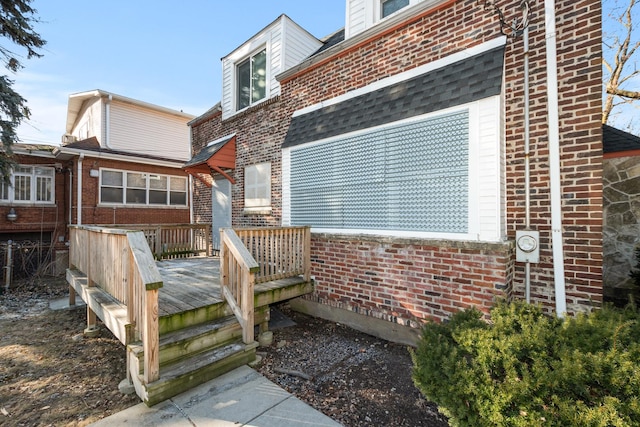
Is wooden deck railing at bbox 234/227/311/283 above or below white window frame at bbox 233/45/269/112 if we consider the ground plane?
below

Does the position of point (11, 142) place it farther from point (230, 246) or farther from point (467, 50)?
point (467, 50)

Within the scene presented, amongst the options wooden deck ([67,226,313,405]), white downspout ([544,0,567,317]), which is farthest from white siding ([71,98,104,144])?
white downspout ([544,0,567,317])

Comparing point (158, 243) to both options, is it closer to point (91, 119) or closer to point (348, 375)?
point (348, 375)

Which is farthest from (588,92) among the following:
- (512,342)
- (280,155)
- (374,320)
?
(280,155)

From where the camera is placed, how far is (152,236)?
748cm

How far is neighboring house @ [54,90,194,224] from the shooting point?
10.6 metres

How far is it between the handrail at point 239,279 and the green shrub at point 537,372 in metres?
2.16

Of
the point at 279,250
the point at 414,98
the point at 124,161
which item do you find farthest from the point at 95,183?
the point at 414,98

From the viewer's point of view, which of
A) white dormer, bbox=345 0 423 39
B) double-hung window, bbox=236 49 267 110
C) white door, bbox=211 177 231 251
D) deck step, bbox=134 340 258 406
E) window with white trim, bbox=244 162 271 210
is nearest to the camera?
deck step, bbox=134 340 258 406

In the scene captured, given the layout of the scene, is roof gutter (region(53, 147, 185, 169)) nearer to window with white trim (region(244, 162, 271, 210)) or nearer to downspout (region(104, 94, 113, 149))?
downspout (region(104, 94, 113, 149))

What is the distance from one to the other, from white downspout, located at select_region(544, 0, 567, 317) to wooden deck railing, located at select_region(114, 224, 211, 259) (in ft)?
26.2

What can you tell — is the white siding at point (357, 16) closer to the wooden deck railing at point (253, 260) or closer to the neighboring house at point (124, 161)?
the wooden deck railing at point (253, 260)

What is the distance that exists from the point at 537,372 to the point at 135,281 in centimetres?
371

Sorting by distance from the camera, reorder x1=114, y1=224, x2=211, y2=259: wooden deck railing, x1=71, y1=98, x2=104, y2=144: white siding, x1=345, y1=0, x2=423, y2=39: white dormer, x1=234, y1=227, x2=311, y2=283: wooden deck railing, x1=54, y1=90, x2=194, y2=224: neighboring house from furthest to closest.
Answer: x1=71, y1=98, x2=104, y2=144: white siding, x1=54, y1=90, x2=194, y2=224: neighboring house, x1=114, y1=224, x2=211, y2=259: wooden deck railing, x1=345, y1=0, x2=423, y2=39: white dormer, x1=234, y1=227, x2=311, y2=283: wooden deck railing
